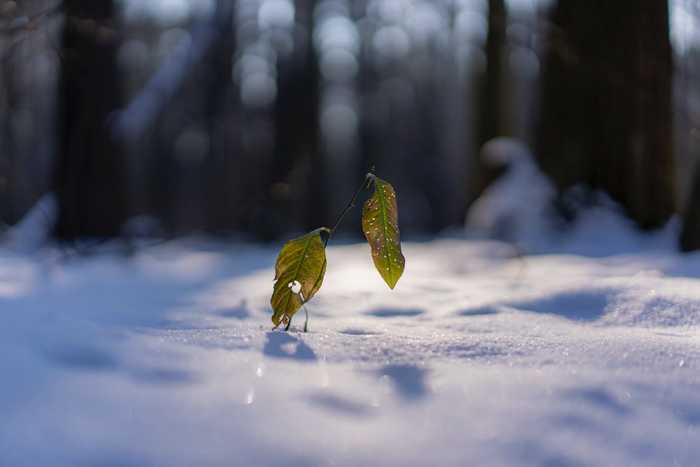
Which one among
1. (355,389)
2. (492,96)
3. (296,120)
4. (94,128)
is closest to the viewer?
(355,389)

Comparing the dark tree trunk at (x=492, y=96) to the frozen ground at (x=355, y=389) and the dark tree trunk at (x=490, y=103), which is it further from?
the frozen ground at (x=355, y=389)

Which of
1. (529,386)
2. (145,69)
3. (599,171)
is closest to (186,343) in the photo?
(529,386)

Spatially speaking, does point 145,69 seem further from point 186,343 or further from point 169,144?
point 186,343

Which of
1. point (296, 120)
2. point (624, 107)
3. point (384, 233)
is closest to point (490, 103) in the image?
point (624, 107)

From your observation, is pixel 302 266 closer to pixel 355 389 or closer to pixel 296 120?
pixel 355 389

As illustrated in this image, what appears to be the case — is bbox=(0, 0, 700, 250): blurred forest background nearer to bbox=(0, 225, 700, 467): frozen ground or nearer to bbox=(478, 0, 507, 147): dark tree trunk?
bbox=(478, 0, 507, 147): dark tree trunk

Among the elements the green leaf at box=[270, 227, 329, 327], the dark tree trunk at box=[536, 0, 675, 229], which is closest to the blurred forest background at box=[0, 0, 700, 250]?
the dark tree trunk at box=[536, 0, 675, 229]
